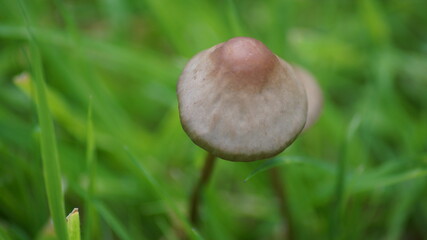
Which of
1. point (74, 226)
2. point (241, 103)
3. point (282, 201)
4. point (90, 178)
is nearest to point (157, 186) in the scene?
point (90, 178)

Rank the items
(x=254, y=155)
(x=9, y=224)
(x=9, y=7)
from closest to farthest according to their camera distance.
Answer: (x=254, y=155) → (x=9, y=224) → (x=9, y=7)

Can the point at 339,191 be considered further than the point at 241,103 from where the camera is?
Yes

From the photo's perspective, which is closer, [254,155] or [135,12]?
[254,155]

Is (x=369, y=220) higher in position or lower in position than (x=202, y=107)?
lower

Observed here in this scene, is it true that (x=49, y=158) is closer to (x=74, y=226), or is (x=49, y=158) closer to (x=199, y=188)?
(x=74, y=226)

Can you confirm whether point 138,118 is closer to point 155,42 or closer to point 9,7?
point 155,42

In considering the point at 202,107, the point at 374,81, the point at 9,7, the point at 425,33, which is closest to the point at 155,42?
the point at 9,7
